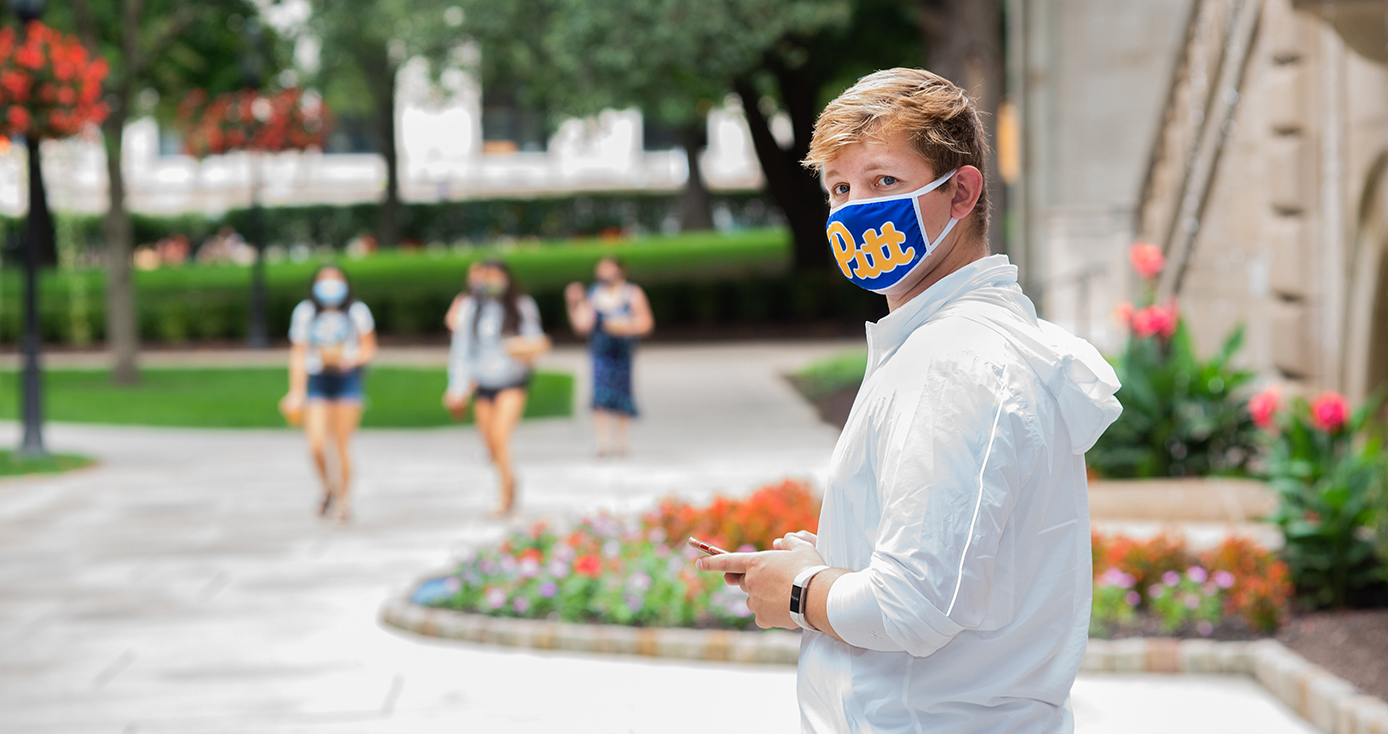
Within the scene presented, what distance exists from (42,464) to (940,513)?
14114 mm

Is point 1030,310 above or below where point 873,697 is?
above

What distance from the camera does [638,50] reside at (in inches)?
816

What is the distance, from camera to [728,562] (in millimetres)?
2375

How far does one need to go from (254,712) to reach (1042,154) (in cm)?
1451

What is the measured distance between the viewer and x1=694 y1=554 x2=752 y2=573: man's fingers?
7.74ft

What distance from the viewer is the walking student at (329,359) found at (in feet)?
35.3

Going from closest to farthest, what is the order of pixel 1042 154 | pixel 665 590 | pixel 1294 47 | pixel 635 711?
pixel 635 711, pixel 665 590, pixel 1294 47, pixel 1042 154

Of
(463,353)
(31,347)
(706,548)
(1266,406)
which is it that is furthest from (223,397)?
(706,548)

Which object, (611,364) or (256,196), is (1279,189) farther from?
(256,196)

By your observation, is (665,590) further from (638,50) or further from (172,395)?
(172,395)

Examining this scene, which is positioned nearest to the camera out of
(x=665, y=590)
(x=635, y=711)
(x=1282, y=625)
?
(x=635, y=711)

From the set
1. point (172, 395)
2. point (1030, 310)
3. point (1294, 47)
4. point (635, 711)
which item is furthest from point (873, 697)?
point (172, 395)

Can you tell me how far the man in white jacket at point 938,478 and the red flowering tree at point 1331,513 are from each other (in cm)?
544

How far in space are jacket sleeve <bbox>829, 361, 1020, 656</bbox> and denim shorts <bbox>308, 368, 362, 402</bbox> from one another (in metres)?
9.18
